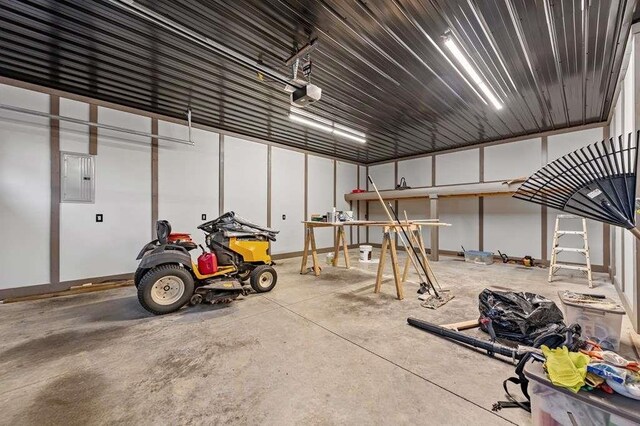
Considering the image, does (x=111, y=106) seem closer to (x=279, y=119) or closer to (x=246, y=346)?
(x=279, y=119)

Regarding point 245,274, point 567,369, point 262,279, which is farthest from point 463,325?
point 245,274

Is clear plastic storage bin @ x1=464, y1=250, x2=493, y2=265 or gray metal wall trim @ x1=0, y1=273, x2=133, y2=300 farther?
clear plastic storage bin @ x1=464, y1=250, x2=493, y2=265

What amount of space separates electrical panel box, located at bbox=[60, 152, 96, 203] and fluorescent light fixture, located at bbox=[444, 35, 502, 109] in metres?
5.33

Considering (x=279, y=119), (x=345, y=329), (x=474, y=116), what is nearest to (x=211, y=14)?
(x=279, y=119)

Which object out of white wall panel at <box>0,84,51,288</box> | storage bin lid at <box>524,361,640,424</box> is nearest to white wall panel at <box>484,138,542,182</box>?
storage bin lid at <box>524,361,640,424</box>

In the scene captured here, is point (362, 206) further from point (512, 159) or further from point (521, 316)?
point (521, 316)

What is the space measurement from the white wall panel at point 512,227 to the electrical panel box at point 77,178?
27.2ft

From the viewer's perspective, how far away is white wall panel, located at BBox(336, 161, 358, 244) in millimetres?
8188

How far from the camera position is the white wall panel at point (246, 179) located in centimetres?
566

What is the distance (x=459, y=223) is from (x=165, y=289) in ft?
22.7

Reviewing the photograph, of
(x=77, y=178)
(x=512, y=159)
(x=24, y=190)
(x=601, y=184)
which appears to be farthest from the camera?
(x=512, y=159)

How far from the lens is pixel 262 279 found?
3.82 m

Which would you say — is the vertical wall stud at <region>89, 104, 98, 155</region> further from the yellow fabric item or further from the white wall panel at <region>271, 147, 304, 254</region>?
the yellow fabric item

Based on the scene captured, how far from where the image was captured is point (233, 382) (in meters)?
1.79
